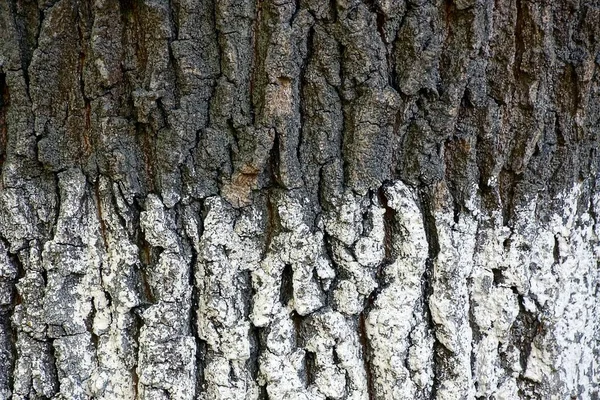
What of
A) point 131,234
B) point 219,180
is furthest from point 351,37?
point 131,234

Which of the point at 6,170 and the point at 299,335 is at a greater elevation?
the point at 6,170

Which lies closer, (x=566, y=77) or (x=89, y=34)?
(x=89, y=34)

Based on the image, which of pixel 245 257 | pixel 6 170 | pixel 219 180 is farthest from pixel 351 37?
pixel 6 170

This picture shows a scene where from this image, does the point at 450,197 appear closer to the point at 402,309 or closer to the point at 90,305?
the point at 402,309

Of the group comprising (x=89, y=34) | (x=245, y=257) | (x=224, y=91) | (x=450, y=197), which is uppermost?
(x=89, y=34)

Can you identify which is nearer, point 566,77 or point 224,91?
point 224,91

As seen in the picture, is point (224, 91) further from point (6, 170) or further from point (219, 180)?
point (6, 170)
